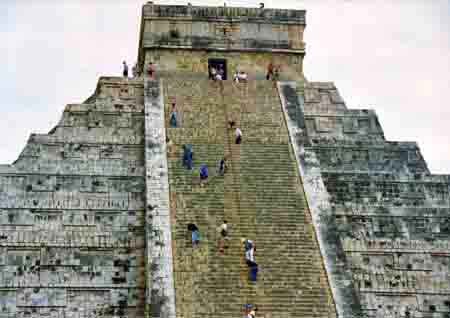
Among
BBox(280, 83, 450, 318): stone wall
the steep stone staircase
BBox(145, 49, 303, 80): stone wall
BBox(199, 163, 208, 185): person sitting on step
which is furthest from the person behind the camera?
BBox(145, 49, 303, 80): stone wall

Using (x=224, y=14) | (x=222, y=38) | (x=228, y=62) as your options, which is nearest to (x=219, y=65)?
(x=228, y=62)

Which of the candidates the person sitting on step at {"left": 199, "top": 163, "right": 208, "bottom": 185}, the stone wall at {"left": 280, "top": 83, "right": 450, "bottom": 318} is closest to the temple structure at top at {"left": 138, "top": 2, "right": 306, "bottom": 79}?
the stone wall at {"left": 280, "top": 83, "right": 450, "bottom": 318}

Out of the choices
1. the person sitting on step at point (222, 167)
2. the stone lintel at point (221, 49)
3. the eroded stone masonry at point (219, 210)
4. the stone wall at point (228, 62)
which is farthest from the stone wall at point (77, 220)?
the stone lintel at point (221, 49)

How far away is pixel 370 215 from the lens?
29578 millimetres

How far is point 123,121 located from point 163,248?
20.4 ft

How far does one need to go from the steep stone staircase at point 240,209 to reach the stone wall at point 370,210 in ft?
1.72

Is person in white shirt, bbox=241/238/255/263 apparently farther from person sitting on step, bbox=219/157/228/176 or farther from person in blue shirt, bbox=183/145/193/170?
person in blue shirt, bbox=183/145/193/170

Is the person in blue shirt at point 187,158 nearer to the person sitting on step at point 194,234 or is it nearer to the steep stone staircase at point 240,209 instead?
the steep stone staircase at point 240,209

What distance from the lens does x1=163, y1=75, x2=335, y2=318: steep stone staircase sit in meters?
25.5

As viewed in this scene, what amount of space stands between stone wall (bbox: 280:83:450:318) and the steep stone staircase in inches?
20.6

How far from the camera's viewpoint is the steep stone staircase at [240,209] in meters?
25.5

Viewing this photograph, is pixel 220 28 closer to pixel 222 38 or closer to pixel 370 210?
pixel 222 38

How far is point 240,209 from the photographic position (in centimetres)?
2823

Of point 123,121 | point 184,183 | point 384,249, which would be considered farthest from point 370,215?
point 123,121
